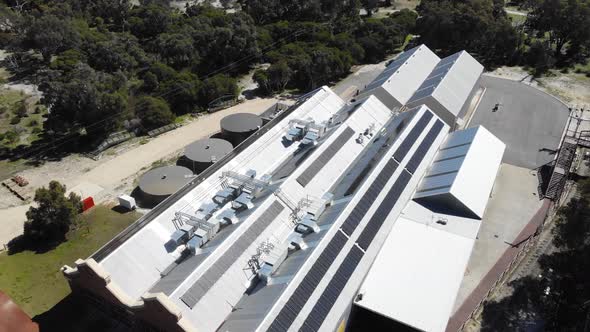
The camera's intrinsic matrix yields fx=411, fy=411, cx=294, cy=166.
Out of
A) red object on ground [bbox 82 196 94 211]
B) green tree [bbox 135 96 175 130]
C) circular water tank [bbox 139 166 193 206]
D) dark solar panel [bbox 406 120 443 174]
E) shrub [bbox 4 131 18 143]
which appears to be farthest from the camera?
green tree [bbox 135 96 175 130]

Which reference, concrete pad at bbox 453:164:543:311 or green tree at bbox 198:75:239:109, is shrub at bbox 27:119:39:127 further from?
concrete pad at bbox 453:164:543:311

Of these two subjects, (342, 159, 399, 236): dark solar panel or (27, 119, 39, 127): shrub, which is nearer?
(342, 159, 399, 236): dark solar panel

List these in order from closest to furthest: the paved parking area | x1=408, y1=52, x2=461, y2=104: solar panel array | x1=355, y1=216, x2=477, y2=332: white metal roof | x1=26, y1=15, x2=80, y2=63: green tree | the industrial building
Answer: the industrial building < x1=355, y1=216, x2=477, y2=332: white metal roof < the paved parking area < x1=408, y1=52, x2=461, y2=104: solar panel array < x1=26, y1=15, x2=80, y2=63: green tree

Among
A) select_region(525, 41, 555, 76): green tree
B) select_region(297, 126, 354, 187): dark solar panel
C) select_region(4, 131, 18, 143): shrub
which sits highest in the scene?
select_region(525, 41, 555, 76): green tree

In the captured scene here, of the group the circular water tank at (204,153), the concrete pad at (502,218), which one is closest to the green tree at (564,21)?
the concrete pad at (502,218)

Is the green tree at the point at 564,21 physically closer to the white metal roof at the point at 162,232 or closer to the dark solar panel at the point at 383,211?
the dark solar panel at the point at 383,211

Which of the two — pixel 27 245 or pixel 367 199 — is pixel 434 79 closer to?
pixel 367 199

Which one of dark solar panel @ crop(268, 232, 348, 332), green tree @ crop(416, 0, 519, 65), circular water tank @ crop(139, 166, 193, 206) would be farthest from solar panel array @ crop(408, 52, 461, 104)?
circular water tank @ crop(139, 166, 193, 206)
